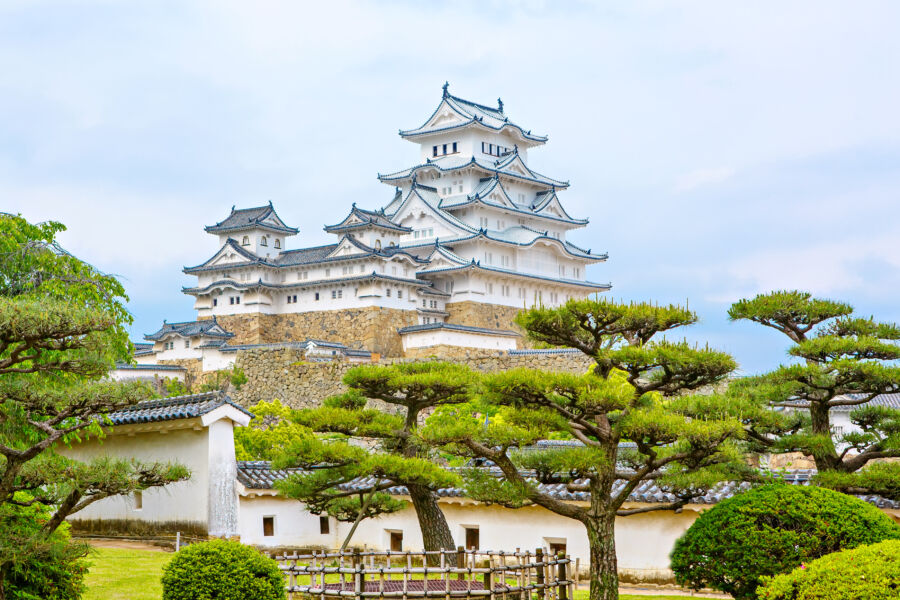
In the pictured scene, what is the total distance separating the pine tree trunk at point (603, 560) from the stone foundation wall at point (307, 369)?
2432cm

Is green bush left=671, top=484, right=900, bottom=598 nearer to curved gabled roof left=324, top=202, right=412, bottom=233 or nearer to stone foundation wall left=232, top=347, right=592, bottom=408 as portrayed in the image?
stone foundation wall left=232, top=347, right=592, bottom=408

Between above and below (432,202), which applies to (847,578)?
below

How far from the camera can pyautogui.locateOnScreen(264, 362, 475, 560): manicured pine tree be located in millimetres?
12938

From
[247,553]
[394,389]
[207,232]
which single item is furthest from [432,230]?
[247,553]

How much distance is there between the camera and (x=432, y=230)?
4766cm

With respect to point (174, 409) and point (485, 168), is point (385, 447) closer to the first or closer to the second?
point (174, 409)

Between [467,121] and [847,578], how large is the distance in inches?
1702

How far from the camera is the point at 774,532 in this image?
11188 mm

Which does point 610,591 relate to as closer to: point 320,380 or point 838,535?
point 838,535

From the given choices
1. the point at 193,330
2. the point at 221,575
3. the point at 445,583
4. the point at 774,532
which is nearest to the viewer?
the point at 221,575

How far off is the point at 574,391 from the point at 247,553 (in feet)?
13.1

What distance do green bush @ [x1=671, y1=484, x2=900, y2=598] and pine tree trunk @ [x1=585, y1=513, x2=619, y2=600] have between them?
91cm

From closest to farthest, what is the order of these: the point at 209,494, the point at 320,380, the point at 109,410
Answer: the point at 109,410 < the point at 209,494 < the point at 320,380

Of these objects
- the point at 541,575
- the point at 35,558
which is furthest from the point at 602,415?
the point at 35,558
